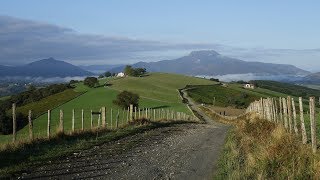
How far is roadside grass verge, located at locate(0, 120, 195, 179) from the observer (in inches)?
656

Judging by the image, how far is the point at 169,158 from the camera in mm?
20031

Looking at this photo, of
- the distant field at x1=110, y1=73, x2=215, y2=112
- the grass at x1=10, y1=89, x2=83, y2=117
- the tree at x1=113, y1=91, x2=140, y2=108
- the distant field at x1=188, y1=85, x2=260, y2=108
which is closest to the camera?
the tree at x1=113, y1=91, x2=140, y2=108

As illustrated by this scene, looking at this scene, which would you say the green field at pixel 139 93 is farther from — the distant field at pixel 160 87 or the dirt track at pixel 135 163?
the dirt track at pixel 135 163

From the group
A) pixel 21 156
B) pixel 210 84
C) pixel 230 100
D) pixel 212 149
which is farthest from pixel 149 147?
pixel 210 84

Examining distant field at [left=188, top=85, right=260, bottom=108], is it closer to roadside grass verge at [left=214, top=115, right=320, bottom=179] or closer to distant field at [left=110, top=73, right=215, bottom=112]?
distant field at [left=110, top=73, right=215, bottom=112]

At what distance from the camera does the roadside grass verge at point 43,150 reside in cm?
1666

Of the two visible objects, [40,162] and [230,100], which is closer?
[40,162]

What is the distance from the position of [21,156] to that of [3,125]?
5658 centimetres

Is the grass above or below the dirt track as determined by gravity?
below

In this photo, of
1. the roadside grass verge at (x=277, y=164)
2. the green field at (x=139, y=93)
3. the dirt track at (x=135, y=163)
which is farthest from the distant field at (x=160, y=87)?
the roadside grass verge at (x=277, y=164)

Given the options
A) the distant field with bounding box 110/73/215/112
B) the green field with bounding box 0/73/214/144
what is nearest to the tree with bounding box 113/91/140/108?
the green field with bounding box 0/73/214/144

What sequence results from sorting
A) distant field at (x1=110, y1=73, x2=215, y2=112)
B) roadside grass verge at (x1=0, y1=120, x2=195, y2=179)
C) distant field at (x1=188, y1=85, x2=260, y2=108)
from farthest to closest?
1. distant field at (x1=188, y1=85, x2=260, y2=108)
2. distant field at (x1=110, y1=73, x2=215, y2=112)
3. roadside grass verge at (x1=0, y1=120, x2=195, y2=179)

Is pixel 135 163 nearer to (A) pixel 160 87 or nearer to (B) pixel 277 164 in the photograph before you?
(B) pixel 277 164

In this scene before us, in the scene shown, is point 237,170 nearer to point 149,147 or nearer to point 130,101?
point 149,147
